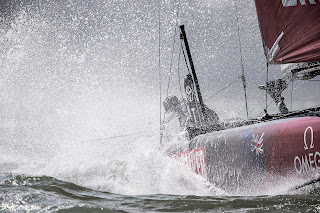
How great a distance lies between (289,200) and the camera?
89.7 inches

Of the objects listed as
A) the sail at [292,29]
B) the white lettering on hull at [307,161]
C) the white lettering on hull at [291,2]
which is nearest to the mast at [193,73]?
the sail at [292,29]

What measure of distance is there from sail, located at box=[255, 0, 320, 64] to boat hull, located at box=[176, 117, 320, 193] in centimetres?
109

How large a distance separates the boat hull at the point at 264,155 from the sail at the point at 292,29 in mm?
1095

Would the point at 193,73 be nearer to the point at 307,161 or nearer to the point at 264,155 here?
the point at 264,155

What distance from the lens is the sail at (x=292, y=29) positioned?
325cm

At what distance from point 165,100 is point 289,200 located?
18.5ft

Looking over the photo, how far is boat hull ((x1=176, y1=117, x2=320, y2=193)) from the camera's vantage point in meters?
2.51

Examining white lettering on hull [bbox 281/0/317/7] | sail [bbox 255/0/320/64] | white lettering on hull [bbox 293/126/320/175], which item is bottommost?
white lettering on hull [bbox 293/126/320/175]

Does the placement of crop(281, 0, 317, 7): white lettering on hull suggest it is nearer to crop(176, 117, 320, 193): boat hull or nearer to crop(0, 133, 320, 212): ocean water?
crop(176, 117, 320, 193): boat hull

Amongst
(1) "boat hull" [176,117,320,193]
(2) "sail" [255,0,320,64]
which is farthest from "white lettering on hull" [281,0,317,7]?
(1) "boat hull" [176,117,320,193]

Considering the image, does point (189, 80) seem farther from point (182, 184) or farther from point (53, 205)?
point (53, 205)

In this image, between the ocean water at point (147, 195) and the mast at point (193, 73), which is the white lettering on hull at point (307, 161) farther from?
the mast at point (193, 73)

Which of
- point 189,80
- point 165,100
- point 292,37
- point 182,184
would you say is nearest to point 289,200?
point 182,184

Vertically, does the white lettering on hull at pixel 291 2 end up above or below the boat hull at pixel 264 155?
above
